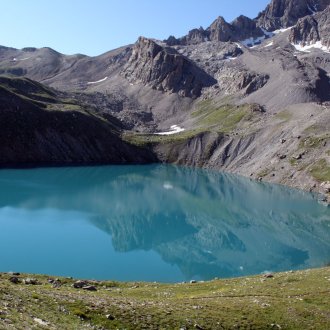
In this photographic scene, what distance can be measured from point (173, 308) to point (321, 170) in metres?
95.7

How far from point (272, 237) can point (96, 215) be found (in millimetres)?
A: 33875

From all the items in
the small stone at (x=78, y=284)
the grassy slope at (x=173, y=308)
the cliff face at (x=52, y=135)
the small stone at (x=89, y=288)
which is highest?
the cliff face at (x=52, y=135)

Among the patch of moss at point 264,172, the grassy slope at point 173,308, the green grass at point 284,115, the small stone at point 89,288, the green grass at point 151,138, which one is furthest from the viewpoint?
the green grass at point 151,138

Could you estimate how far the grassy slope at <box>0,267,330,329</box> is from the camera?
22.5 meters

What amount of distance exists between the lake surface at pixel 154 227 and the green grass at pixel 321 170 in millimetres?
7071

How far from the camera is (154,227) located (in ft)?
266

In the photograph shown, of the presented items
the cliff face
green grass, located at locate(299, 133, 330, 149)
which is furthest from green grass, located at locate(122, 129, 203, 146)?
green grass, located at locate(299, 133, 330, 149)

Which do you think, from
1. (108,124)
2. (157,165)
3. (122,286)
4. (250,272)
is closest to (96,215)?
(250,272)

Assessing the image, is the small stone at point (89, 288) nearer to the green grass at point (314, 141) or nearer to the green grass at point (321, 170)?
the green grass at point (321, 170)

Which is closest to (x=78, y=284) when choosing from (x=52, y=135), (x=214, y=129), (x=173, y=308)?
(x=173, y=308)

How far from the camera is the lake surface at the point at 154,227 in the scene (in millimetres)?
57000

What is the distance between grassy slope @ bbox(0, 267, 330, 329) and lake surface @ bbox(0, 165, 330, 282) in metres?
17.7

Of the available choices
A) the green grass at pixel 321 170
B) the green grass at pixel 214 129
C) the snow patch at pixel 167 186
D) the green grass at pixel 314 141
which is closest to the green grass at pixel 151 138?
the green grass at pixel 214 129

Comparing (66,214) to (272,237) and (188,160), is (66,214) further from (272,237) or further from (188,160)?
(188,160)
